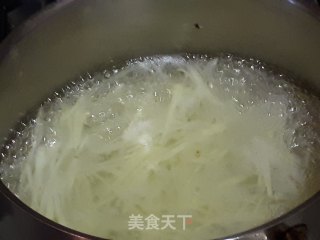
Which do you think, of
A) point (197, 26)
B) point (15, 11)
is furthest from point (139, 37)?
point (15, 11)

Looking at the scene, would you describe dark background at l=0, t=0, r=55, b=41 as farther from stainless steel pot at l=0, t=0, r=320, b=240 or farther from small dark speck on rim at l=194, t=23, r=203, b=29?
small dark speck on rim at l=194, t=23, r=203, b=29

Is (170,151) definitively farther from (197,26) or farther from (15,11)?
(15,11)

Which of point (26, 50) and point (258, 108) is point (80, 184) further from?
point (258, 108)

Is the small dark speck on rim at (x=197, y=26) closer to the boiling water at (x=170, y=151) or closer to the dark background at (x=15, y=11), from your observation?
the boiling water at (x=170, y=151)

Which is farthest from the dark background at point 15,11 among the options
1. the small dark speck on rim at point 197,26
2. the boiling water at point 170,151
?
the small dark speck on rim at point 197,26

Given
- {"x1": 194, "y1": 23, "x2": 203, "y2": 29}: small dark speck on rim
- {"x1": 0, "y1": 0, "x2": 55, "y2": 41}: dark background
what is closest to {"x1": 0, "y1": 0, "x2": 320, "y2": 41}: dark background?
{"x1": 0, "y1": 0, "x2": 55, "y2": 41}: dark background

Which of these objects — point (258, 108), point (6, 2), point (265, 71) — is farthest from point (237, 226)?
point (6, 2)
